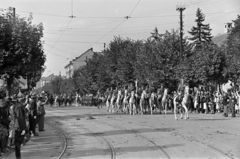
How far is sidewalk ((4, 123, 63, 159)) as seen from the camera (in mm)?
10977

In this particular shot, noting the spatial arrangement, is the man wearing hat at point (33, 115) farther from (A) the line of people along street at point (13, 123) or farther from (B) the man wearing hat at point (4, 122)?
(B) the man wearing hat at point (4, 122)

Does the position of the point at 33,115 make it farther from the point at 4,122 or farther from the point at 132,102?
the point at 132,102

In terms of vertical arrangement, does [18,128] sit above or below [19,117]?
below

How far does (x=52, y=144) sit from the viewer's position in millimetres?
13273

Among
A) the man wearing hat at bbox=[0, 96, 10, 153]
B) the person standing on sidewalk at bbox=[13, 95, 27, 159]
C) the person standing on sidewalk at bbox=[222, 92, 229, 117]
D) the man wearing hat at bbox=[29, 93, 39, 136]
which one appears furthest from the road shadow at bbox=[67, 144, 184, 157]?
the person standing on sidewalk at bbox=[222, 92, 229, 117]

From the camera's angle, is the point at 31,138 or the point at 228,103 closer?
the point at 31,138

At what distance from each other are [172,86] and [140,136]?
78.1 feet

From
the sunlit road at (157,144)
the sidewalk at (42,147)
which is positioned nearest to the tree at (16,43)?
the sidewalk at (42,147)

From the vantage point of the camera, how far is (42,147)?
12.6 m

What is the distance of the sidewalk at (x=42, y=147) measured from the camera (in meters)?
11.0

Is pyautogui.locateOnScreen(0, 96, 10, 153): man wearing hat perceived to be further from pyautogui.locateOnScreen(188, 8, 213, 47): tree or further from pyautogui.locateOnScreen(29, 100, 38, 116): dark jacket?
pyautogui.locateOnScreen(188, 8, 213, 47): tree

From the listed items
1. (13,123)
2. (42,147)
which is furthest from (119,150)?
(13,123)

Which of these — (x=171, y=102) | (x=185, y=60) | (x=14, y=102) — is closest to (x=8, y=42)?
(x=14, y=102)

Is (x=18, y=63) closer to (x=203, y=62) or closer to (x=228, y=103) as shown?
(x=228, y=103)
